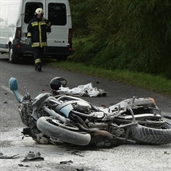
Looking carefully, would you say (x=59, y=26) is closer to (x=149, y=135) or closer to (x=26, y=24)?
(x=26, y=24)

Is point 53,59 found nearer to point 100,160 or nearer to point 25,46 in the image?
point 25,46

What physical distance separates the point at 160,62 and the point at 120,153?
10.7m

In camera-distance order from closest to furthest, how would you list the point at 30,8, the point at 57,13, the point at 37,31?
1. the point at 37,31
2. the point at 30,8
3. the point at 57,13

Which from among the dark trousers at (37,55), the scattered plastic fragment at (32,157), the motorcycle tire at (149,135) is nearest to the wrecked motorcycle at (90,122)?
the motorcycle tire at (149,135)

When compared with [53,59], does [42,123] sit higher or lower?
higher

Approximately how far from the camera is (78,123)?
701cm

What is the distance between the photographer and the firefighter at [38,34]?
1896 centimetres

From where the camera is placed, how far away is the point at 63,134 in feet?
22.0

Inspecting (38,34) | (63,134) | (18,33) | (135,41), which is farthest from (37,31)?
(63,134)

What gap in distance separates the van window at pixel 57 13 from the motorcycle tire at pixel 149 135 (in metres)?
14.9

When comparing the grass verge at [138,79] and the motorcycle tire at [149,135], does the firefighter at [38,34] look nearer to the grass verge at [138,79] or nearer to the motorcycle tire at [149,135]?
the grass verge at [138,79]

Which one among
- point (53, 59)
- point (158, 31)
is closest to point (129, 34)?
point (158, 31)

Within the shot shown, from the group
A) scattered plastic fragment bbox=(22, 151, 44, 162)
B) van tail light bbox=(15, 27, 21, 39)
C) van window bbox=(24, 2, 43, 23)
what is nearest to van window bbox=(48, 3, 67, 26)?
van window bbox=(24, 2, 43, 23)

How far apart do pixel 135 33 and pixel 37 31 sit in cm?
365
